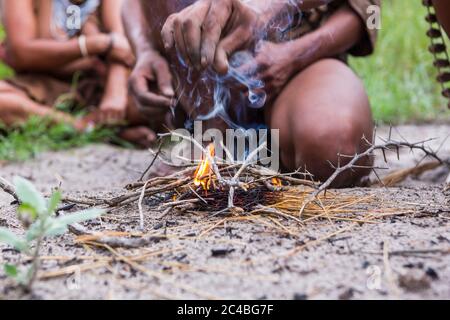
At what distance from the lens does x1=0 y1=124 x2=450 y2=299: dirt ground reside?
118 centimetres

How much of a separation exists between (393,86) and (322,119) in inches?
142

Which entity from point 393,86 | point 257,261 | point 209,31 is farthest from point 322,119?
point 393,86

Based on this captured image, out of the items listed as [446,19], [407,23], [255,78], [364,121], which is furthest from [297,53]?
[407,23]

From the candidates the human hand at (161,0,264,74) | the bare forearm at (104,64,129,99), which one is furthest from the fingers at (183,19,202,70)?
the bare forearm at (104,64,129,99)

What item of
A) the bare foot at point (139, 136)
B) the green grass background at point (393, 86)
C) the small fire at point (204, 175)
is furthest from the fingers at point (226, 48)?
the bare foot at point (139, 136)

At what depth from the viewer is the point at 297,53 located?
2488 millimetres

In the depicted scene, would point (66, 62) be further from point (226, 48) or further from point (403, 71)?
point (403, 71)

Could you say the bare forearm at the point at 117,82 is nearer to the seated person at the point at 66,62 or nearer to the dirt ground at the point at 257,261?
the seated person at the point at 66,62

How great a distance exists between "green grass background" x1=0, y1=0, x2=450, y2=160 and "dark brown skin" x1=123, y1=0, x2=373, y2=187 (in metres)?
1.33

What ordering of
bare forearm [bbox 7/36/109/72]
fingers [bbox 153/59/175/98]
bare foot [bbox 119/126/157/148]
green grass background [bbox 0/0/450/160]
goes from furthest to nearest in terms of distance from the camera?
bare forearm [bbox 7/36/109/72], bare foot [bbox 119/126/157/148], green grass background [bbox 0/0/450/160], fingers [bbox 153/59/175/98]

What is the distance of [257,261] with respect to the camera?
1303mm

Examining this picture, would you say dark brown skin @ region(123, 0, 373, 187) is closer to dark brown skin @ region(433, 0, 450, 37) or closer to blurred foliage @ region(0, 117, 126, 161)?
dark brown skin @ region(433, 0, 450, 37)

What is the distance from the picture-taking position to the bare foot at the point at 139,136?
4.09 m

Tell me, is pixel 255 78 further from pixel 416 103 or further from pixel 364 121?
pixel 416 103
